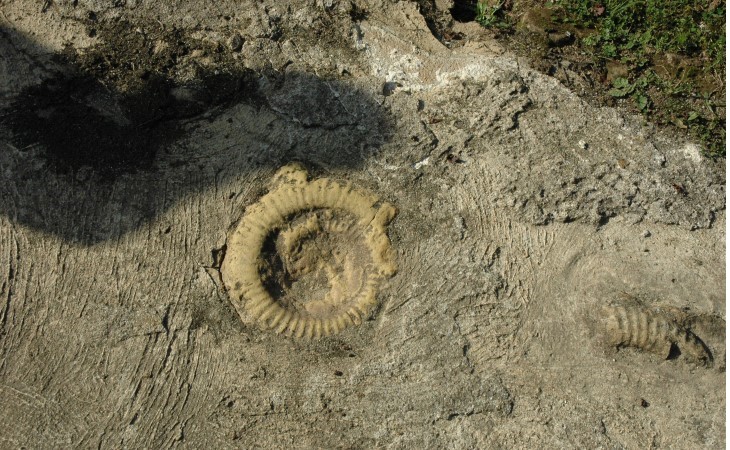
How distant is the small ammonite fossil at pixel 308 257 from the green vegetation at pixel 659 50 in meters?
1.56

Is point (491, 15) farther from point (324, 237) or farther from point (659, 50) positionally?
point (324, 237)

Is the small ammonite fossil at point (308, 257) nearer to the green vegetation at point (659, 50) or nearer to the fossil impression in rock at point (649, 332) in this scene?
the fossil impression in rock at point (649, 332)

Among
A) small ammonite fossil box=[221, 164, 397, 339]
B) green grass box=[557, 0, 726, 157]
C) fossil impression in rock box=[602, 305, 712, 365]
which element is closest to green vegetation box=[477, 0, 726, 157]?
green grass box=[557, 0, 726, 157]

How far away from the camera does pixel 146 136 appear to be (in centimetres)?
311

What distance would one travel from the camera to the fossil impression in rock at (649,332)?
304 cm

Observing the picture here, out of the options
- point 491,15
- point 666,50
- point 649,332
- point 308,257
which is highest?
point 491,15

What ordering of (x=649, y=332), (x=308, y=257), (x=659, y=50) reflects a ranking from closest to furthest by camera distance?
(x=649, y=332) → (x=308, y=257) → (x=659, y=50)

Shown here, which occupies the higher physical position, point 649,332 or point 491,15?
point 491,15

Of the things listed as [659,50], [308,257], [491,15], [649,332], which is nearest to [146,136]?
[308,257]

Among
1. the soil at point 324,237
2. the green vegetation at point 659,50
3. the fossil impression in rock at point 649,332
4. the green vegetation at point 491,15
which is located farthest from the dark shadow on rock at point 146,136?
the fossil impression in rock at point 649,332

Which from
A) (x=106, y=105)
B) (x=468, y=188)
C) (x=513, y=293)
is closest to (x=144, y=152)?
(x=106, y=105)

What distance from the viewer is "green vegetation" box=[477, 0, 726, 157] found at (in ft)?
11.6

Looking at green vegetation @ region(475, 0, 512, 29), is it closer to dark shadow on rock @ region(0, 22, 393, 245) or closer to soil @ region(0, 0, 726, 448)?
soil @ region(0, 0, 726, 448)

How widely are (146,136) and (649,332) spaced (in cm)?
274
